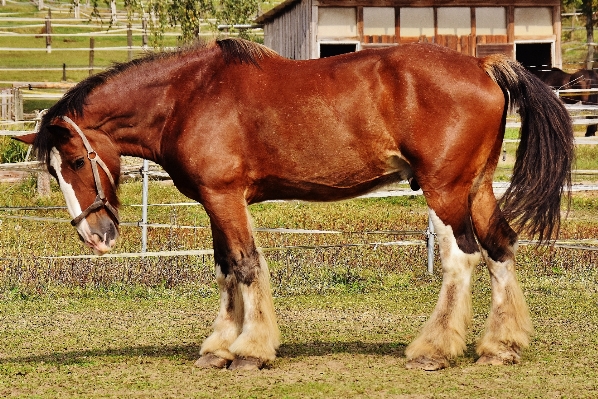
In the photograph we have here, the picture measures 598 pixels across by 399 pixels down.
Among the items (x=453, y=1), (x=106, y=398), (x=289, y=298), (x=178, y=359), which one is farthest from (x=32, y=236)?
(x=453, y=1)

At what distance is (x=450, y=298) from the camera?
561cm

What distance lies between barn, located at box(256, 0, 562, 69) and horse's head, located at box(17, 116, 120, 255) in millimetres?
15525

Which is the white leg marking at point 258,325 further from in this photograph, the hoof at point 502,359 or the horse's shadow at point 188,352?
the hoof at point 502,359

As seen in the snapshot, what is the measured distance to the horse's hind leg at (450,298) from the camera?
5551 millimetres

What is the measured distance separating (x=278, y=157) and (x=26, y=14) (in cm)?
3611

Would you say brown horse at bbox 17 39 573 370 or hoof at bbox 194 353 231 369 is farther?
hoof at bbox 194 353 231 369

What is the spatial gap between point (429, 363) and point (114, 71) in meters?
2.90

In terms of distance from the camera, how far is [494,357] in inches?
223

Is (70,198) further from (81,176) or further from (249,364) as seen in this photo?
(249,364)

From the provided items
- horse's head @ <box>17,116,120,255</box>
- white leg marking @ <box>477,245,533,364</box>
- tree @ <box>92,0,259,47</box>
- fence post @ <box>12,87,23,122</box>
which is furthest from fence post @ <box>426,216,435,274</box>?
fence post @ <box>12,87,23,122</box>

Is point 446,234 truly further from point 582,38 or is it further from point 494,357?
point 582,38

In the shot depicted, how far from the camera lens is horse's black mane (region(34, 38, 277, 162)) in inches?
232

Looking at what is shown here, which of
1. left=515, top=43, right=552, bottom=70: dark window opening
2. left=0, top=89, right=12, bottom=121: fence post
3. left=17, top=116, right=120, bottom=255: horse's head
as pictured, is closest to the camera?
left=17, top=116, right=120, bottom=255: horse's head

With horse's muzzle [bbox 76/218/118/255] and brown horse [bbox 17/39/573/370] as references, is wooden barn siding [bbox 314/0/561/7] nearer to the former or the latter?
brown horse [bbox 17/39/573/370]
